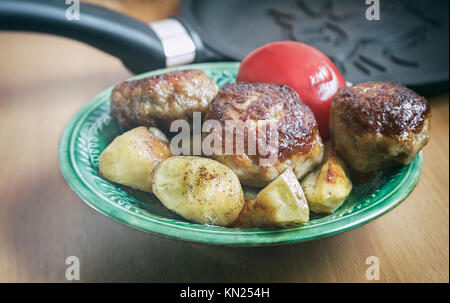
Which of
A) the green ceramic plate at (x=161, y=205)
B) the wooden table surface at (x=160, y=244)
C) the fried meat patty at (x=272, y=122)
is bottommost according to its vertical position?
the wooden table surface at (x=160, y=244)

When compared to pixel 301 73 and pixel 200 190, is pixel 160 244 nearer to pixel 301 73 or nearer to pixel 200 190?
pixel 200 190

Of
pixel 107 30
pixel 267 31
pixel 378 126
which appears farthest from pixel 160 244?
pixel 267 31

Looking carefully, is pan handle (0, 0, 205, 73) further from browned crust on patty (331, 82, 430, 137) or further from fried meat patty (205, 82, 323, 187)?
browned crust on patty (331, 82, 430, 137)

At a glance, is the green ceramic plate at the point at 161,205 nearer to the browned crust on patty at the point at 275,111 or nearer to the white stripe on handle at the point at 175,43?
the browned crust on patty at the point at 275,111

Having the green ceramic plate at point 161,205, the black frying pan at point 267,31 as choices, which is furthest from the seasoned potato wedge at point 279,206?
the black frying pan at point 267,31

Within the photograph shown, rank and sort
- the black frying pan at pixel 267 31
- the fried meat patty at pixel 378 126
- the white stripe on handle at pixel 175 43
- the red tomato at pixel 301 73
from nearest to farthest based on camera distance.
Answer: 1. the fried meat patty at pixel 378 126
2. the red tomato at pixel 301 73
3. the black frying pan at pixel 267 31
4. the white stripe on handle at pixel 175 43

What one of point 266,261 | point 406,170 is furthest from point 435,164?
point 266,261

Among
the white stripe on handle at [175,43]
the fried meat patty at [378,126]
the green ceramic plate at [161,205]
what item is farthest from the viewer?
the white stripe on handle at [175,43]

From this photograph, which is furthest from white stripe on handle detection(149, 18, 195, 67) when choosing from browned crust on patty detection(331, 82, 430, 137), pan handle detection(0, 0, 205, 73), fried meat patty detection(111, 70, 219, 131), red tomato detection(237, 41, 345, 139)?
browned crust on patty detection(331, 82, 430, 137)
